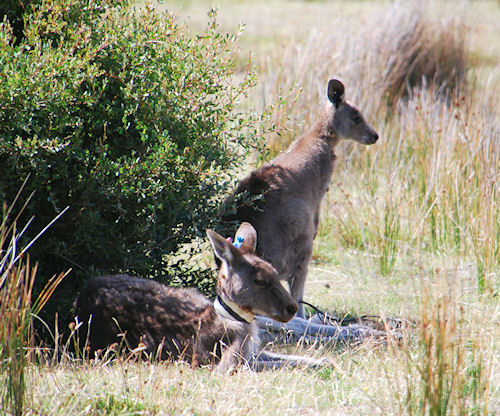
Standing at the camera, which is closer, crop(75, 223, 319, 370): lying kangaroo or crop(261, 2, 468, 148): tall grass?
crop(75, 223, 319, 370): lying kangaroo

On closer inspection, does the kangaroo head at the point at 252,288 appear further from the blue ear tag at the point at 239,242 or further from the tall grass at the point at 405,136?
the tall grass at the point at 405,136

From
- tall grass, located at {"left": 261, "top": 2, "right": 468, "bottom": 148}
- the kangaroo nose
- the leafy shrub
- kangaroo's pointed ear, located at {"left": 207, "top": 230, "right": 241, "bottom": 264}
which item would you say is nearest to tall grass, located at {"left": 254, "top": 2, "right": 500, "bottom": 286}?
tall grass, located at {"left": 261, "top": 2, "right": 468, "bottom": 148}

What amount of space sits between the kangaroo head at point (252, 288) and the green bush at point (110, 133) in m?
0.62

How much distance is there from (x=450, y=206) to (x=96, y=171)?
11.3ft

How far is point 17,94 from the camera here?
175 inches

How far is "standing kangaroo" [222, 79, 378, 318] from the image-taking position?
18.2 ft

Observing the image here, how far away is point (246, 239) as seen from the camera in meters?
4.83

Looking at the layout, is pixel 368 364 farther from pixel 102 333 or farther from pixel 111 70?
pixel 111 70

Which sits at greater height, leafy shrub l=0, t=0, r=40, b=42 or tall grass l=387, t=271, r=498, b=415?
leafy shrub l=0, t=0, r=40, b=42

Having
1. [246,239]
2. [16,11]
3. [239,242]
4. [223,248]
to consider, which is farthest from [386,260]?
[16,11]

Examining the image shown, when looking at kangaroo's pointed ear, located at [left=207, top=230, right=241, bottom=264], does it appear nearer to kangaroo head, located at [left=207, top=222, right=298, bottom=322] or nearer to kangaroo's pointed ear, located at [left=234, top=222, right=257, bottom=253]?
kangaroo head, located at [left=207, top=222, right=298, bottom=322]

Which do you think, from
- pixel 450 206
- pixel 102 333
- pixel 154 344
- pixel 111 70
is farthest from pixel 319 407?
pixel 450 206

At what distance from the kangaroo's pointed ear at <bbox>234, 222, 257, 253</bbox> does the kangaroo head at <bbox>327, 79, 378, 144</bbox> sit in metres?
2.04

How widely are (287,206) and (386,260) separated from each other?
1328 millimetres
